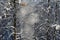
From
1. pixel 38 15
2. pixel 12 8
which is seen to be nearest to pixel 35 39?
pixel 38 15

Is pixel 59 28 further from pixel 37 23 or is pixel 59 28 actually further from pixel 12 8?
pixel 12 8

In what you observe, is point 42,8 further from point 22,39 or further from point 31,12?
point 22,39

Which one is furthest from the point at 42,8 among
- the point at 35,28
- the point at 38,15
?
the point at 35,28

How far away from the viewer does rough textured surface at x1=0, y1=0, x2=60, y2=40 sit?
6.32ft

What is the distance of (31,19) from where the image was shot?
1.98 meters

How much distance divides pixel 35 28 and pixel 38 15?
12cm

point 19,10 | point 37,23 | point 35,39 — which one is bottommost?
point 35,39

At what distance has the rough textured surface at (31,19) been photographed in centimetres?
193

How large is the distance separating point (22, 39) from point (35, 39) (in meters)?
0.12

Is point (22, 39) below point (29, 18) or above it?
below

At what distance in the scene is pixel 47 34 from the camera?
1.99 meters

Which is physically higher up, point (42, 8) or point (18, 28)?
point (42, 8)

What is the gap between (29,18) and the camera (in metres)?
1.98

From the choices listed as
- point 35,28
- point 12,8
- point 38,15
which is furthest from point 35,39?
point 12,8
